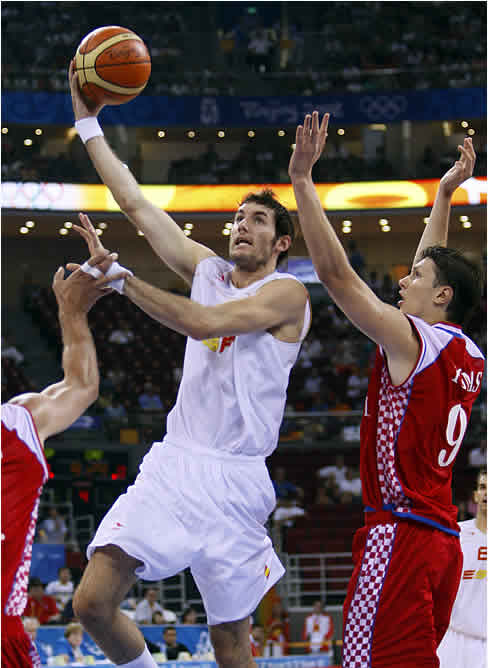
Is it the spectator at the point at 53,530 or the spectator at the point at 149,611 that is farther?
the spectator at the point at 53,530

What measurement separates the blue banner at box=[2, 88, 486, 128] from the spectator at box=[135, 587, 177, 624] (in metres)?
14.3

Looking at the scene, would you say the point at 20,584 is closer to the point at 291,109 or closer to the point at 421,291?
the point at 421,291

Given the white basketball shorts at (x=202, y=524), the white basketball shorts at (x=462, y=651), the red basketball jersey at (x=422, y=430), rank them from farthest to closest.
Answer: the white basketball shorts at (x=462, y=651)
the white basketball shorts at (x=202, y=524)
the red basketball jersey at (x=422, y=430)

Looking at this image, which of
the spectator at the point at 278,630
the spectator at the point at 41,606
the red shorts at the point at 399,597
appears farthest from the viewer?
the spectator at the point at 41,606

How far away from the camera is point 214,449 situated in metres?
4.57

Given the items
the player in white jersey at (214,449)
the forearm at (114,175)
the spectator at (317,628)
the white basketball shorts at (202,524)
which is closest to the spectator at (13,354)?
the spectator at (317,628)

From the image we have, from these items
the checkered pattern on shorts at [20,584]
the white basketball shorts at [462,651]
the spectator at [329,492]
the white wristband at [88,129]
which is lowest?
the spectator at [329,492]

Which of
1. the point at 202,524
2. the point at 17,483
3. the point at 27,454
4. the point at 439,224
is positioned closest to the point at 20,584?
the point at 17,483

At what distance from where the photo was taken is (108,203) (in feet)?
75.8

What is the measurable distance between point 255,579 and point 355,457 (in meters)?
14.8

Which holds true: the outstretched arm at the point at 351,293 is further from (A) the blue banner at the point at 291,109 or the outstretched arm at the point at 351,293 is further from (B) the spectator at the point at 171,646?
(A) the blue banner at the point at 291,109

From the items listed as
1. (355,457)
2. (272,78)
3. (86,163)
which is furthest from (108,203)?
(355,457)

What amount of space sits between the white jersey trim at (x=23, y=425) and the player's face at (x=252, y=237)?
1688mm

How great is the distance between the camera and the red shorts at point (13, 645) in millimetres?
3521
